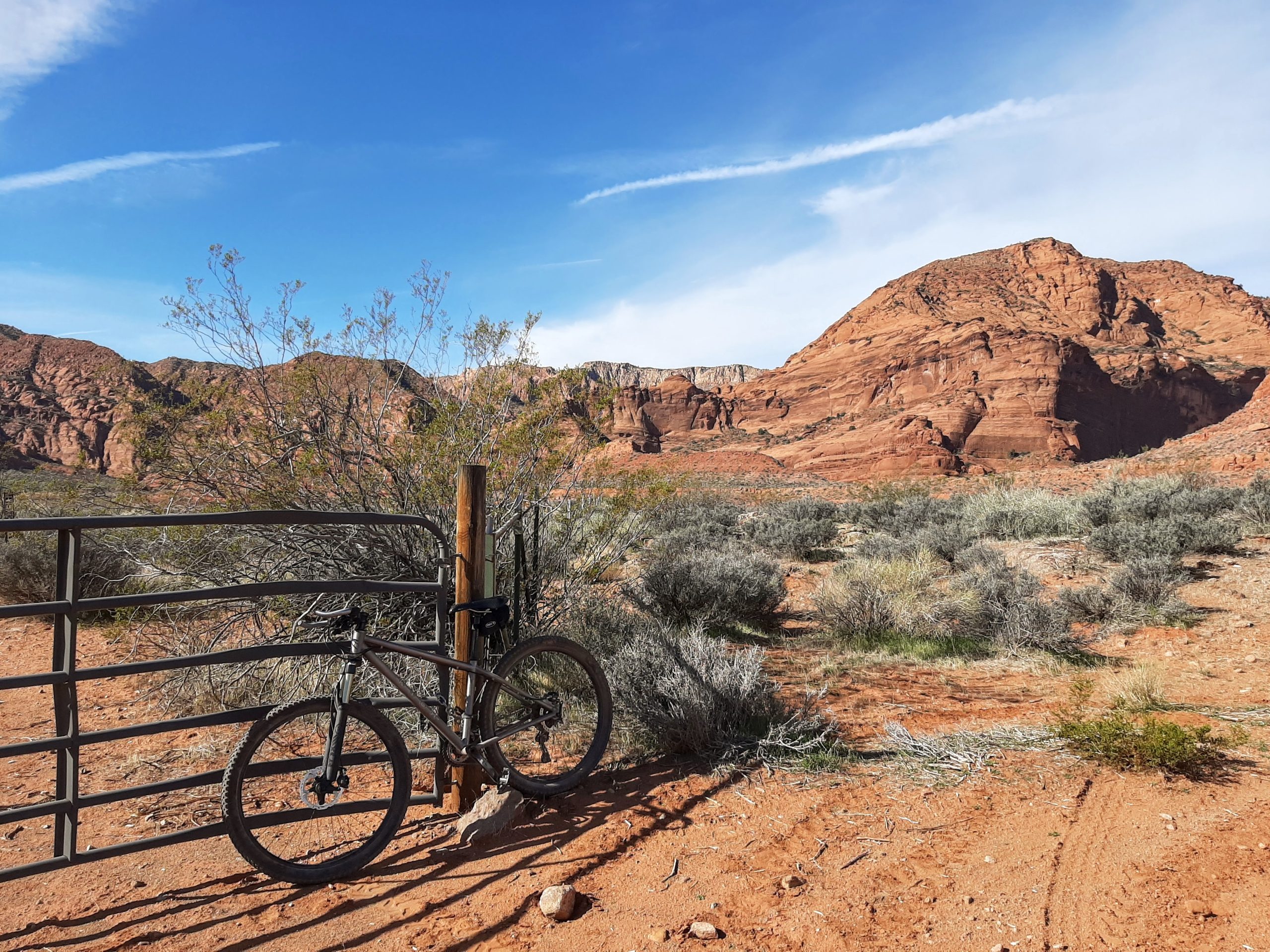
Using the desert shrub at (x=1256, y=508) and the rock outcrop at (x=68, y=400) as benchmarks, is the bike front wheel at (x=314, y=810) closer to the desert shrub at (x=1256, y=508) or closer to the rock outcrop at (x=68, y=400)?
the rock outcrop at (x=68, y=400)

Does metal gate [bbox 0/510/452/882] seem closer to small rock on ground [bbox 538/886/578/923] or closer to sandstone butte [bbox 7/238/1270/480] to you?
small rock on ground [bbox 538/886/578/923]

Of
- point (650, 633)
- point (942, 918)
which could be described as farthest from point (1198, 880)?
point (650, 633)

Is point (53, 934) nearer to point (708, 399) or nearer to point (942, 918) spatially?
point (942, 918)

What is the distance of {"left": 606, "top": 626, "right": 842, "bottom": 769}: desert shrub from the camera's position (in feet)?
13.4

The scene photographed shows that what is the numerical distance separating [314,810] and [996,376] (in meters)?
68.4

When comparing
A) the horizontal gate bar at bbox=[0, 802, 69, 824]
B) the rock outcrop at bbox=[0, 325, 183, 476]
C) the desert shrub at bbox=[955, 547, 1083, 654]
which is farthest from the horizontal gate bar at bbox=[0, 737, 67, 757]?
the desert shrub at bbox=[955, 547, 1083, 654]

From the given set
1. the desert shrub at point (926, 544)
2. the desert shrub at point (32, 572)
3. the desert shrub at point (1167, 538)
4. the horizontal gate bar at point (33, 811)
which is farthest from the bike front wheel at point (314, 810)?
the desert shrub at point (1167, 538)

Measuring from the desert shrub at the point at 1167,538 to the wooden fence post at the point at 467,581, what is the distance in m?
9.13

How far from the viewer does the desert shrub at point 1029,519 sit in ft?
41.9

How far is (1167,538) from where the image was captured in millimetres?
9523

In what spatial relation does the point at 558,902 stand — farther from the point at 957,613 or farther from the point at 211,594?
the point at 957,613

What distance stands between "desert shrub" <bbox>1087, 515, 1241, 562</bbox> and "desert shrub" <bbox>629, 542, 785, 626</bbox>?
5.10m

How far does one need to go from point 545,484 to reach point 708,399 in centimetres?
8241

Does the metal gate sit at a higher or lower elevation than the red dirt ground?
higher
